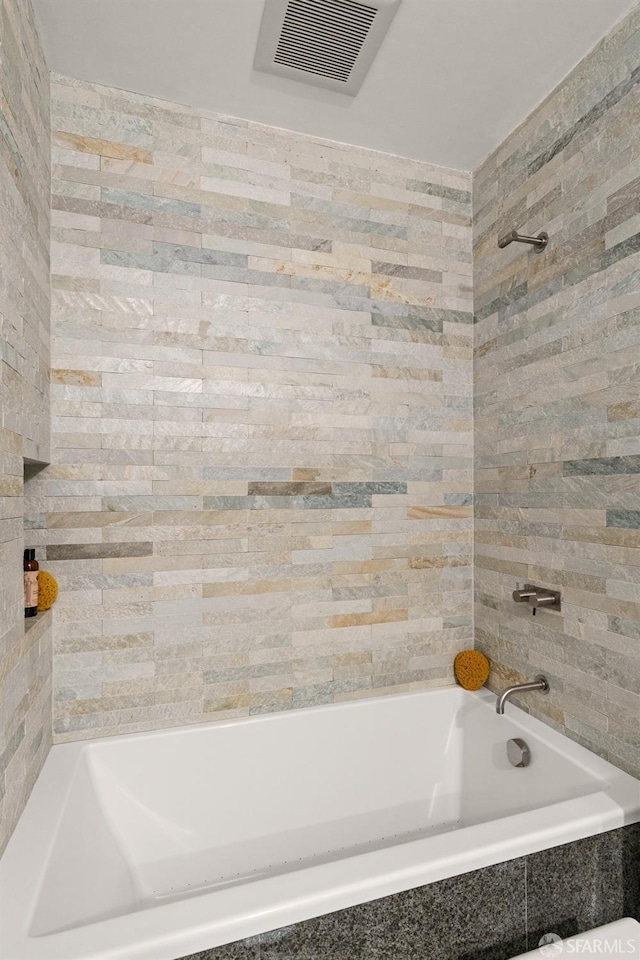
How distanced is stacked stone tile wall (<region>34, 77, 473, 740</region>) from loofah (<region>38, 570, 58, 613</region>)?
0.28ft

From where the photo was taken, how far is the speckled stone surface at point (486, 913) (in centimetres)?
106

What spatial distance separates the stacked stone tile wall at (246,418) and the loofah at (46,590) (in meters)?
0.09

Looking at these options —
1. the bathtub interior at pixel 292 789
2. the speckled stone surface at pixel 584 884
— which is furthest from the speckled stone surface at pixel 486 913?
the bathtub interior at pixel 292 789

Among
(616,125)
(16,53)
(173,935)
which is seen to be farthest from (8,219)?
(616,125)

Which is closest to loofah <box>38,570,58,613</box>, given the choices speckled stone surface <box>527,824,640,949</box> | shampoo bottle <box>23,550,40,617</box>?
shampoo bottle <box>23,550,40,617</box>

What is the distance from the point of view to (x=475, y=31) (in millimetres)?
1568

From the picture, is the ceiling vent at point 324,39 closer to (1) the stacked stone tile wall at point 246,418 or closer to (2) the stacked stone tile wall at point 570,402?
(1) the stacked stone tile wall at point 246,418

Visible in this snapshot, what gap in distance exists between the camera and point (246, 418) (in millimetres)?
1914

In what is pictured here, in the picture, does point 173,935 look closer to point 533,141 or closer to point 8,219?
point 8,219

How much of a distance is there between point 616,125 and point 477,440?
1079 millimetres

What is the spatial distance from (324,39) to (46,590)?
5.88ft

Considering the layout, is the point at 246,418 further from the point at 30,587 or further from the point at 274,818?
the point at 274,818

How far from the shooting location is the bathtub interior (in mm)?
1601

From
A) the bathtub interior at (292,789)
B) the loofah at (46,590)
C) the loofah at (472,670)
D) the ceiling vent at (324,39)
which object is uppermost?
the ceiling vent at (324,39)
